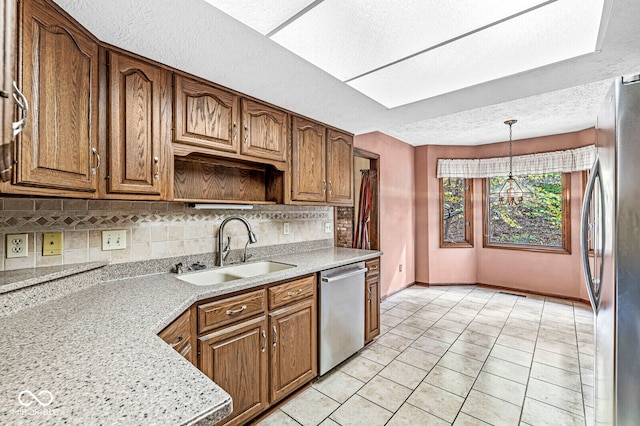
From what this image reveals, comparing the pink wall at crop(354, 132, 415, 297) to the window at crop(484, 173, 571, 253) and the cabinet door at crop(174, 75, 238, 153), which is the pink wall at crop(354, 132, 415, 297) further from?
the cabinet door at crop(174, 75, 238, 153)

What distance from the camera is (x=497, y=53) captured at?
5.10ft

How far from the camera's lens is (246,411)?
1.67 m

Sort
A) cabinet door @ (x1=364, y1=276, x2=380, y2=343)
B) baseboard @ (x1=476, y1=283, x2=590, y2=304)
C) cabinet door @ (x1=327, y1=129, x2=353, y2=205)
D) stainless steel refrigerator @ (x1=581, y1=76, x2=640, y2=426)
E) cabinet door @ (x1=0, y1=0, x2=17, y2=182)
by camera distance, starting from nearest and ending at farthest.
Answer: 1. cabinet door @ (x1=0, y1=0, x2=17, y2=182)
2. stainless steel refrigerator @ (x1=581, y1=76, x2=640, y2=426)
3. cabinet door @ (x1=364, y1=276, x2=380, y2=343)
4. cabinet door @ (x1=327, y1=129, x2=353, y2=205)
5. baseboard @ (x1=476, y1=283, x2=590, y2=304)

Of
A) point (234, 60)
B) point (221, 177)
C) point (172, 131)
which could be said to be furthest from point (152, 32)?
point (221, 177)

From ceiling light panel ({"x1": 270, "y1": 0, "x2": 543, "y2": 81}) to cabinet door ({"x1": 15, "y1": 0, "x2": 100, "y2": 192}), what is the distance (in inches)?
34.5

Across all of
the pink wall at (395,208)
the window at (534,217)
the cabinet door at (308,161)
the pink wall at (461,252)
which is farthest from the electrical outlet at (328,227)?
the window at (534,217)

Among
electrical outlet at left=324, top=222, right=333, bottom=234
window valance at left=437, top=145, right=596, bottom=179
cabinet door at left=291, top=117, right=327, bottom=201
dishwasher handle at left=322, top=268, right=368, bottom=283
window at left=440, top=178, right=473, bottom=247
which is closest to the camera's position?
dishwasher handle at left=322, top=268, right=368, bottom=283

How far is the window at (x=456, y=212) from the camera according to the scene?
4871 millimetres

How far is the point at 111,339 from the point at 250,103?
65.7 inches

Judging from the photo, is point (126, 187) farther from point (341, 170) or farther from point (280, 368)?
point (341, 170)

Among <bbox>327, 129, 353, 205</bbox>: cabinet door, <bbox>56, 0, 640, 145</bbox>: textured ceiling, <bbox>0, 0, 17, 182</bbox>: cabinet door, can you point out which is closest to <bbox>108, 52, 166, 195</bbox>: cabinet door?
<bbox>56, 0, 640, 145</bbox>: textured ceiling

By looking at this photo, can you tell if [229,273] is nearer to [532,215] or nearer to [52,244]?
[52,244]

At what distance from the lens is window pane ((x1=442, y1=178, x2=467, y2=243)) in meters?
4.90

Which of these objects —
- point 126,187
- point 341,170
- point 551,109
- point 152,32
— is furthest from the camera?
point 551,109
